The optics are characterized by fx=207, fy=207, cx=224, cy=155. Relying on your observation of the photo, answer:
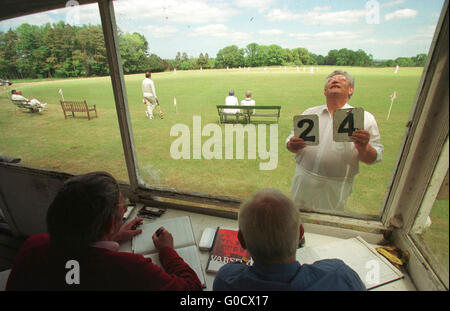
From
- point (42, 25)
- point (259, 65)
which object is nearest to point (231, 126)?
point (259, 65)

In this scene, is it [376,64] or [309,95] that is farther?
[309,95]

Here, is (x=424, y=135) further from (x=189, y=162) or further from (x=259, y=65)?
(x=189, y=162)

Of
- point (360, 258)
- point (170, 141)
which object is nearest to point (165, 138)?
point (170, 141)

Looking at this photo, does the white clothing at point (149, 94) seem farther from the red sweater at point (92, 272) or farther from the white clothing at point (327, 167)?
the red sweater at point (92, 272)

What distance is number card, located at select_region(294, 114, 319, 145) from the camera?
130cm

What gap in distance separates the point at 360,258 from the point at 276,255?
2.65 feet

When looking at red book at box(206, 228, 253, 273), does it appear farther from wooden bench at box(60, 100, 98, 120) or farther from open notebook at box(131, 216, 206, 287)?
wooden bench at box(60, 100, 98, 120)

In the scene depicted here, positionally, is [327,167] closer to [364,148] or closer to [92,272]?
[364,148]

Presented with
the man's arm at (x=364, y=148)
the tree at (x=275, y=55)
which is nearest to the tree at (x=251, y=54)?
the tree at (x=275, y=55)

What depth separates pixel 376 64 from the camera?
5.39 ft

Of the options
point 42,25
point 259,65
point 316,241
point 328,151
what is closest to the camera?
point 316,241

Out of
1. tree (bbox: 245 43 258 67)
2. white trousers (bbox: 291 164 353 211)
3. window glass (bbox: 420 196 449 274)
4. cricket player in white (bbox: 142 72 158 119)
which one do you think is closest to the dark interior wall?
white trousers (bbox: 291 164 353 211)

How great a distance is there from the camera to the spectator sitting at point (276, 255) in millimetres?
740

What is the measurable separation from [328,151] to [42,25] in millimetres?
3127
